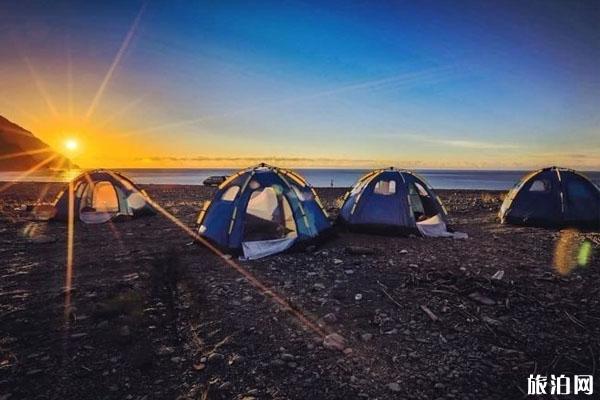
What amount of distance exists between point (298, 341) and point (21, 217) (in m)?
17.9

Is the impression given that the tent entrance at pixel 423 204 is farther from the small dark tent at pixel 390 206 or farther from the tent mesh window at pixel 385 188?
the tent mesh window at pixel 385 188

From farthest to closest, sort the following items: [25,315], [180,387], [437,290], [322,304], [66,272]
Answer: [66,272] < [437,290] < [322,304] < [25,315] < [180,387]

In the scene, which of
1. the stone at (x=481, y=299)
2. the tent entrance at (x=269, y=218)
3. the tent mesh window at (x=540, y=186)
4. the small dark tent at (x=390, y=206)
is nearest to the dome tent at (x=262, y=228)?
the tent entrance at (x=269, y=218)

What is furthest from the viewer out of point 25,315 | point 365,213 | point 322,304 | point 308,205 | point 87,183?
point 87,183

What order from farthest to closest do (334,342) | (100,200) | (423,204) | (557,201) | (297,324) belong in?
1. (100,200)
2. (557,201)
3. (423,204)
4. (297,324)
5. (334,342)

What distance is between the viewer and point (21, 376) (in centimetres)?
461

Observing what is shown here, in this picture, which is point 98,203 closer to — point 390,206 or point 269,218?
point 269,218

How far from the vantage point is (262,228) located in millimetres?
12781

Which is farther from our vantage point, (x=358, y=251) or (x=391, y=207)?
(x=391, y=207)

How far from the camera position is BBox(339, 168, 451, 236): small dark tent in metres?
12.9

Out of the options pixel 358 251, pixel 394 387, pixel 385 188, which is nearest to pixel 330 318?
pixel 394 387

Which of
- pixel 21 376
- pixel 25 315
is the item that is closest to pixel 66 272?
→ pixel 25 315

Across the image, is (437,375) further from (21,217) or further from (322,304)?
(21,217)

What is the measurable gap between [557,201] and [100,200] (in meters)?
20.8
